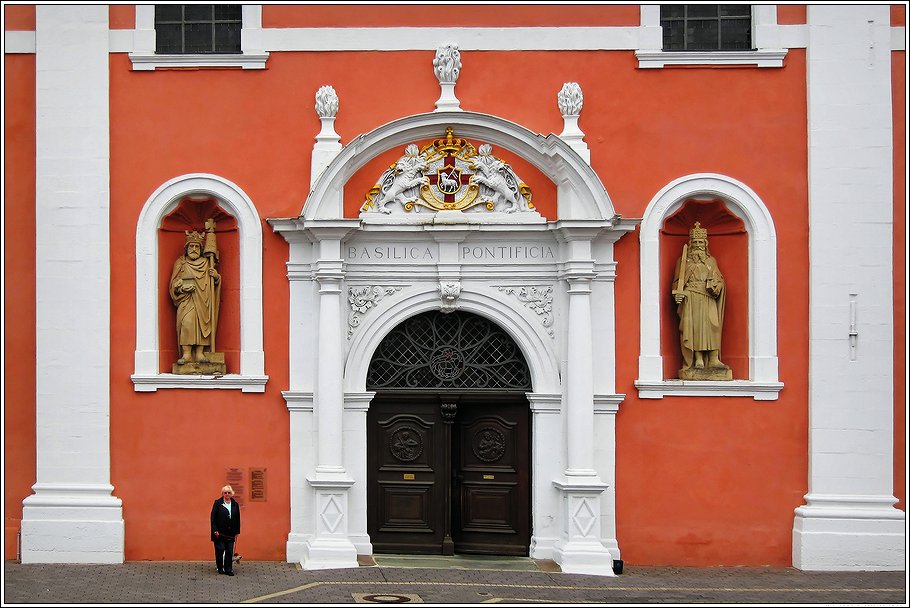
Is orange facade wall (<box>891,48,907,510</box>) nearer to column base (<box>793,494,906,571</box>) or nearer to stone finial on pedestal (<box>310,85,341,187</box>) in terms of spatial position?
column base (<box>793,494,906,571</box>)

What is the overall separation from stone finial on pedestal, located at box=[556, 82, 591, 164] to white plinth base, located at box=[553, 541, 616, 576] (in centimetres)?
468

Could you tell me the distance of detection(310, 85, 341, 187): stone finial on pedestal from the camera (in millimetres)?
15883

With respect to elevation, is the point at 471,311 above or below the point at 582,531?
above

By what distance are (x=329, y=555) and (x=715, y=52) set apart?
7.77 metres

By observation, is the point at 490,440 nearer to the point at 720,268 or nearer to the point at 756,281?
the point at 720,268

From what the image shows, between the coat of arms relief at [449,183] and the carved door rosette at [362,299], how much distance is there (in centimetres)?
96

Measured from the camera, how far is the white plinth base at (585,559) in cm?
1543

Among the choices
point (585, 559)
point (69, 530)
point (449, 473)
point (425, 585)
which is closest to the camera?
point (425, 585)

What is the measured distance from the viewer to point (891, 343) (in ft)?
51.9

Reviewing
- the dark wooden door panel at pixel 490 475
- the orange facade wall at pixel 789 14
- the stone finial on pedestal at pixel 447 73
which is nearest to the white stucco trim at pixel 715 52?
the orange facade wall at pixel 789 14

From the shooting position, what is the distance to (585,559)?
15.4 meters

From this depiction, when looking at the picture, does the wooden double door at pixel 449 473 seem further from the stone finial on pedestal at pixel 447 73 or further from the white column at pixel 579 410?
the stone finial on pedestal at pixel 447 73

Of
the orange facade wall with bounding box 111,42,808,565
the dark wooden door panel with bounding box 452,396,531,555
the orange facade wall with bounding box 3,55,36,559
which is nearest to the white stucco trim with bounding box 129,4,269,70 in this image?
the orange facade wall with bounding box 111,42,808,565

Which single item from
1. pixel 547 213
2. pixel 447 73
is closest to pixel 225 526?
pixel 547 213
